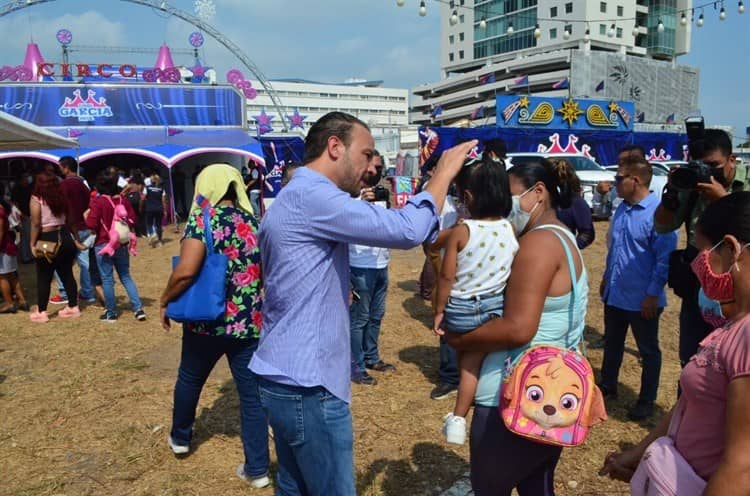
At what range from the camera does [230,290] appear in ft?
9.85

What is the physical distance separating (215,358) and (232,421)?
47.9 inches

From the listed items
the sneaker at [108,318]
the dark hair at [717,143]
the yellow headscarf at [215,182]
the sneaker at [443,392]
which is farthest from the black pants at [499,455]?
the sneaker at [108,318]

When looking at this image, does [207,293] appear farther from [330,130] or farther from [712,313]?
[712,313]

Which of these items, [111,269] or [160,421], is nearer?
[160,421]

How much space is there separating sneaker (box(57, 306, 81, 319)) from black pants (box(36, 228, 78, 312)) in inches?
7.2

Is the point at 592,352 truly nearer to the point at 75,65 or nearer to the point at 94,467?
the point at 94,467

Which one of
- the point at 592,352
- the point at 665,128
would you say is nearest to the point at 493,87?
the point at 665,128

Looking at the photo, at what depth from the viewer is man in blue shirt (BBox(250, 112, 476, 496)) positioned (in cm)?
171

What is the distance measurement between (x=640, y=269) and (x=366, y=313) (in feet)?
7.07

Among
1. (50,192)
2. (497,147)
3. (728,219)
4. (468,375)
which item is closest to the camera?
(728,219)

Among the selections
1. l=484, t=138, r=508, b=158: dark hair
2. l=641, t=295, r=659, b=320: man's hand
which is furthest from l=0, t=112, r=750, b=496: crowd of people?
l=484, t=138, r=508, b=158: dark hair

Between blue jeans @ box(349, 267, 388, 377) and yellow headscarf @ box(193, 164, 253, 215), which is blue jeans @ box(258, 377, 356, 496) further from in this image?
blue jeans @ box(349, 267, 388, 377)

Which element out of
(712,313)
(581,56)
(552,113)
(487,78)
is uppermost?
(581,56)

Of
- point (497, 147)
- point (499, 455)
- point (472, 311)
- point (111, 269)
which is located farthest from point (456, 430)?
point (111, 269)
